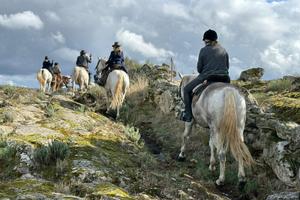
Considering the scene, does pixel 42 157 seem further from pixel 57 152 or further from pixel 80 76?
pixel 80 76

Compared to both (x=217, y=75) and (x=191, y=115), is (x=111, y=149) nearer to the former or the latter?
(x=191, y=115)

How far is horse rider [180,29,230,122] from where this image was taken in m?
9.40

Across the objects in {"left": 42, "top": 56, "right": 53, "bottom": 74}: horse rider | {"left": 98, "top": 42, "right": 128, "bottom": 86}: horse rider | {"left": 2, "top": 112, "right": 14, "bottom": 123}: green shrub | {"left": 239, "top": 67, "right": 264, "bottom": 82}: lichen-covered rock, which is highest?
{"left": 42, "top": 56, "right": 53, "bottom": 74}: horse rider

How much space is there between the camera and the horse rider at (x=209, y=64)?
370 inches

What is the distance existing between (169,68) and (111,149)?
11.9 m

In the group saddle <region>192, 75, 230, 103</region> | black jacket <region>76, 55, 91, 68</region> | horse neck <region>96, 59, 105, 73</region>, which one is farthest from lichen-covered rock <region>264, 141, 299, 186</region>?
black jacket <region>76, 55, 91, 68</region>

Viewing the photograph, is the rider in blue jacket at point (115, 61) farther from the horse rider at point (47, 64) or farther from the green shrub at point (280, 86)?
the horse rider at point (47, 64)

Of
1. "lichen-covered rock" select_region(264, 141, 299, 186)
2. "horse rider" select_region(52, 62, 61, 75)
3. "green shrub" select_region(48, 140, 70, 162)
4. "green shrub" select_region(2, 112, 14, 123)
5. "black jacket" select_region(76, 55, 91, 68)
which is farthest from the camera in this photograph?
"horse rider" select_region(52, 62, 61, 75)

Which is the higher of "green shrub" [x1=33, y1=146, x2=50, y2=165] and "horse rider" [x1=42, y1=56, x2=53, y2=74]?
"horse rider" [x1=42, y1=56, x2=53, y2=74]

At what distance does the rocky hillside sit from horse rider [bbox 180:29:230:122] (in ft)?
4.84

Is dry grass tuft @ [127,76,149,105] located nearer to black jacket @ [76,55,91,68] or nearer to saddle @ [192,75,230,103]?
black jacket @ [76,55,91,68]

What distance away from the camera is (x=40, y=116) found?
1133 centimetres

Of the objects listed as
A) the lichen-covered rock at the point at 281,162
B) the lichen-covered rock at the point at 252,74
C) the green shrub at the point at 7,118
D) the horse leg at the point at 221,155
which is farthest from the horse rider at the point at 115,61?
the lichen-covered rock at the point at 281,162

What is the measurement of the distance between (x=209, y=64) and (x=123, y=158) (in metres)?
3.02
